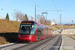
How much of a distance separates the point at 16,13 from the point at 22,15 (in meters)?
4.20

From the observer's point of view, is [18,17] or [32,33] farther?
[18,17]

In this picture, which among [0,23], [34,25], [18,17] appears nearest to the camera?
[34,25]

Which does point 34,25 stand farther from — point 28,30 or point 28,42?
point 28,42

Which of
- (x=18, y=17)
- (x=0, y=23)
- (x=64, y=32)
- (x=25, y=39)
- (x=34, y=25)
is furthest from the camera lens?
(x=64, y=32)

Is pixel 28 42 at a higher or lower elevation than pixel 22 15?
lower

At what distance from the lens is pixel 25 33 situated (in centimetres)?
2047

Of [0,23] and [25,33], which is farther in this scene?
[0,23]

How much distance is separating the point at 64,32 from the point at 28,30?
292 feet

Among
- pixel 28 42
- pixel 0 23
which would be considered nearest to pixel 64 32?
pixel 0 23

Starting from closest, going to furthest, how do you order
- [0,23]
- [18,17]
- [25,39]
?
[25,39] < [0,23] < [18,17]

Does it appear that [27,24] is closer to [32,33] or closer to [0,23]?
[32,33]

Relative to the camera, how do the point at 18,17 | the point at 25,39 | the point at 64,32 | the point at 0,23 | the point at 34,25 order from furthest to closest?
1. the point at 64,32
2. the point at 18,17
3. the point at 0,23
4. the point at 34,25
5. the point at 25,39

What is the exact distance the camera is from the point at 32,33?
20.8 metres

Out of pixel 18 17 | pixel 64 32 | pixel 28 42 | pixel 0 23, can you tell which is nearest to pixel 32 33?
pixel 28 42
